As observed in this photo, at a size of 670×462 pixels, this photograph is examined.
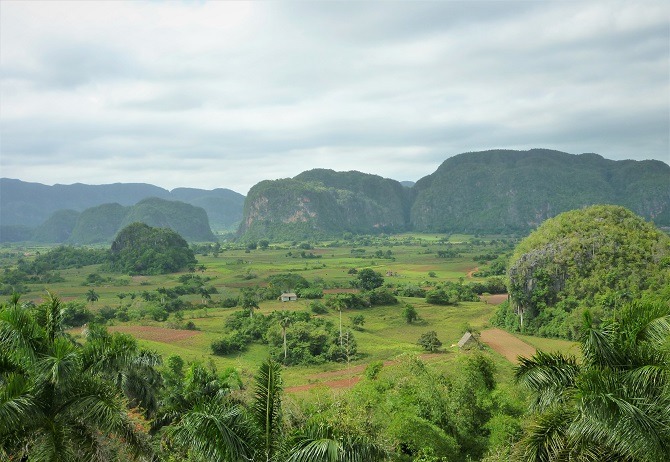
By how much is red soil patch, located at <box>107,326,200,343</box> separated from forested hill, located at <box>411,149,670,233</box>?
143001 mm

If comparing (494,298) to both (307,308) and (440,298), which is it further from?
(307,308)

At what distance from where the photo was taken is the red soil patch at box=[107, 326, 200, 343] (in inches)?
1420

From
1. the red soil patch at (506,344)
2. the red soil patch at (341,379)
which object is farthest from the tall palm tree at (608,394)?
the red soil patch at (506,344)

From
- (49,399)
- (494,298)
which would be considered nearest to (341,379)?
(49,399)

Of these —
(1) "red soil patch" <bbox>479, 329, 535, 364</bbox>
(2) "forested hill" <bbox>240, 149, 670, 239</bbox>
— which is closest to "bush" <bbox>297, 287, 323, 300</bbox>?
(1) "red soil patch" <bbox>479, 329, 535, 364</bbox>

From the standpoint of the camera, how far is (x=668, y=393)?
21.3 ft

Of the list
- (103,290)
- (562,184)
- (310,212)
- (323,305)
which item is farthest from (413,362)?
(562,184)

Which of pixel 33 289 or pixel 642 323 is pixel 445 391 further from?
pixel 33 289

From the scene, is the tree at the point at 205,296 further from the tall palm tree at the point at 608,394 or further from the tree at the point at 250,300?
the tall palm tree at the point at 608,394

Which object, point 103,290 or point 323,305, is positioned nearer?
point 323,305

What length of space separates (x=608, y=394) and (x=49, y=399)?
718cm

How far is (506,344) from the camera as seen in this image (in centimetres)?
3378

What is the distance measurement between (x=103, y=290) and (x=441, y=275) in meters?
42.3

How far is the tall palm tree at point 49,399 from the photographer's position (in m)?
6.84
